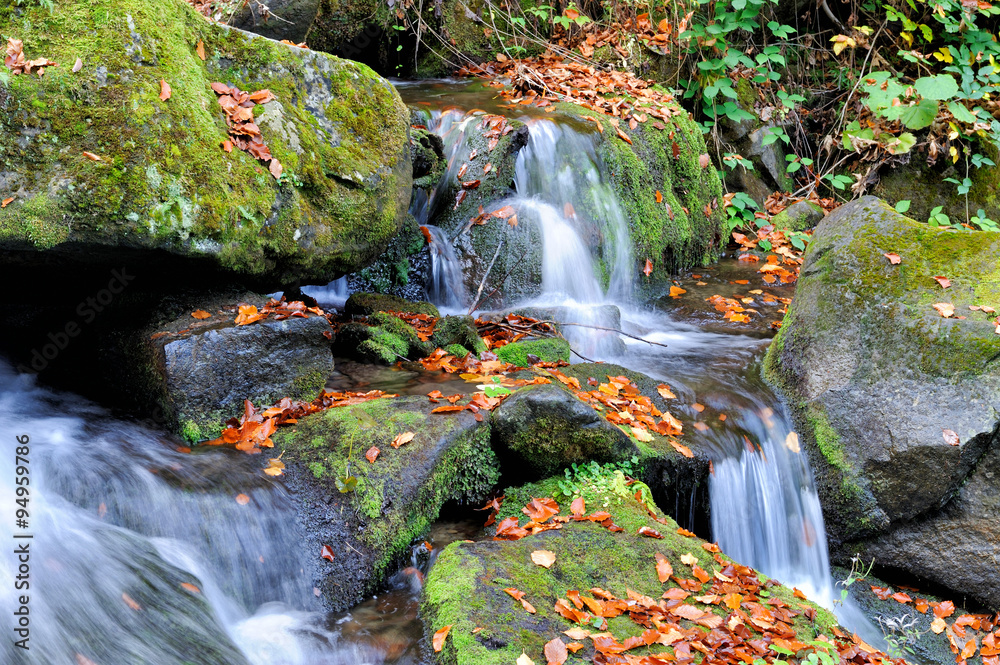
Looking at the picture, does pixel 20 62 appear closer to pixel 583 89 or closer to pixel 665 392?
pixel 665 392

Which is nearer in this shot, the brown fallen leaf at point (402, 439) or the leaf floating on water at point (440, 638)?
the leaf floating on water at point (440, 638)

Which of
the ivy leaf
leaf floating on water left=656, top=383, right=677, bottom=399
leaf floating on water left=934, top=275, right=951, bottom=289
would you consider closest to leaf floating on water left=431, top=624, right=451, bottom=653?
leaf floating on water left=656, top=383, right=677, bottom=399

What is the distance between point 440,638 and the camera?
9.89 feet

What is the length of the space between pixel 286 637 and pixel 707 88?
9.21m

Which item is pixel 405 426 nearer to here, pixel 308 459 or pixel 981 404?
pixel 308 459

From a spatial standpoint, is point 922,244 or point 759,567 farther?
point 922,244

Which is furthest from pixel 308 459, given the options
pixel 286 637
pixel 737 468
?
pixel 737 468

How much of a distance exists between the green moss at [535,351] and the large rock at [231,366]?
1.45 m

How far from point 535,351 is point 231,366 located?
93.6 inches

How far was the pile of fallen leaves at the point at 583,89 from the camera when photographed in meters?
8.84

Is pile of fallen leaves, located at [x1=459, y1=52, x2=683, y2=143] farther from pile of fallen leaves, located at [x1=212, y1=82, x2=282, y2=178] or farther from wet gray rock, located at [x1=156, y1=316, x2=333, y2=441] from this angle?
wet gray rock, located at [x1=156, y1=316, x2=333, y2=441]

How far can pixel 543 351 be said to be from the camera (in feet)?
18.7

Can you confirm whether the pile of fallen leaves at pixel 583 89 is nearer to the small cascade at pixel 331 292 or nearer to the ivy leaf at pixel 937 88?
the small cascade at pixel 331 292

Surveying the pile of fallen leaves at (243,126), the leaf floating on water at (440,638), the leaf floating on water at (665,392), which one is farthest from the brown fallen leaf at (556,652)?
the pile of fallen leaves at (243,126)
